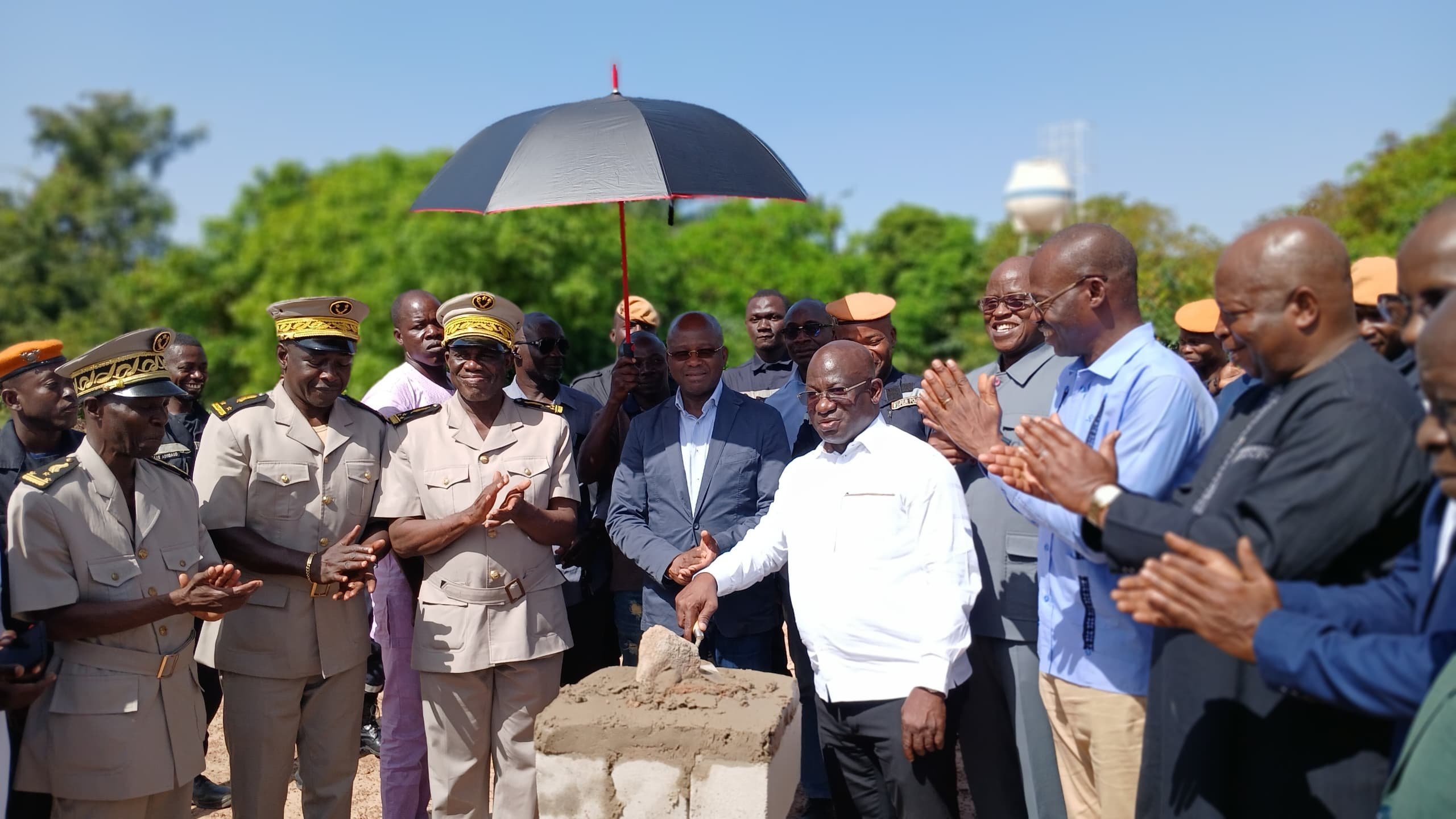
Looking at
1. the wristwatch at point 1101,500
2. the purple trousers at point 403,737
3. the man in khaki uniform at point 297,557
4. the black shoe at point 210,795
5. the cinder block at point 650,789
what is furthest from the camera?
the black shoe at point 210,795

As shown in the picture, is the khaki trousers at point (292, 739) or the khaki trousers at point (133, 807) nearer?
the khaki trousers at point (133, 807)

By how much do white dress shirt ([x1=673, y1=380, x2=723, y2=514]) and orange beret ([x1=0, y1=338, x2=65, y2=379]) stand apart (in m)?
2.88

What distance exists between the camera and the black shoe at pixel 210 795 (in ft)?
19.1

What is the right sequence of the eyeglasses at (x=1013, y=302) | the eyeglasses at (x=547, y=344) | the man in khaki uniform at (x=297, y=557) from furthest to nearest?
1. the eyeglasses at (x=547, y=344)
2. the eyeglasses at (x=1013, y=302)
3. the man in khaki uniform at (x=297, y=557)

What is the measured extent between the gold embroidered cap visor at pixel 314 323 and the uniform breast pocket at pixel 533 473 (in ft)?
2.70

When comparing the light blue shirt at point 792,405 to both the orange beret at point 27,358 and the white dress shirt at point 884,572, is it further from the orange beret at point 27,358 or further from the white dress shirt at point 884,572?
the orange beret at point 27,358

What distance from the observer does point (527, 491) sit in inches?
179

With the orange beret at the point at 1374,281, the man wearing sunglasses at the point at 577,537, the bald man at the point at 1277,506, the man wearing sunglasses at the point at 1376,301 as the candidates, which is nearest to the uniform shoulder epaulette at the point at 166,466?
the man wearing sunglasses at the point at 577,537

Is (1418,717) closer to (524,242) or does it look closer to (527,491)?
(527,491)

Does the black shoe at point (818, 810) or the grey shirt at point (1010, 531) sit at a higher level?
the grey shirt at point (1010, 531)

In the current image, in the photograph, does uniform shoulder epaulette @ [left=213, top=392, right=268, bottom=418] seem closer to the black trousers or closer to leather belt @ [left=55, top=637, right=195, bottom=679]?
leather belt @ [left=55, top=637, right=195, bottom=679]

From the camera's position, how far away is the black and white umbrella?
15.3ft

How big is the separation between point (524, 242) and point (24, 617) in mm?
24579

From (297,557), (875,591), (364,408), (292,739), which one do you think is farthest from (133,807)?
(875,591)
